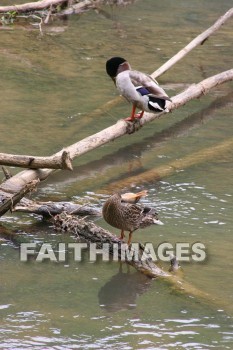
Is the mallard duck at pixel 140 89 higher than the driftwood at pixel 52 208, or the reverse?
the mallard duck at pixel 140 89

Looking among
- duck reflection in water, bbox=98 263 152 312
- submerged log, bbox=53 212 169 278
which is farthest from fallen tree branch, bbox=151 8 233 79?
duck reflection in water, bbox=98 263 152 312

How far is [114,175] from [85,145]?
1.24ft

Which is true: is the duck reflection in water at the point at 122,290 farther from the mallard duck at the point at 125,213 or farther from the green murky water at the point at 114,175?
the mallard duck at the point at 125,213

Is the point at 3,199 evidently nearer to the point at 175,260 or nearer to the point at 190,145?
the point at 175,260

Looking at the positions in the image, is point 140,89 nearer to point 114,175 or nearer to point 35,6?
point 114,175

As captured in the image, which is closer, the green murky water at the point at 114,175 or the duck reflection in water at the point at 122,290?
the green murky water at the point at 114,175

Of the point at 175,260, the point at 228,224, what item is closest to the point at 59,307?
the point at 175,260

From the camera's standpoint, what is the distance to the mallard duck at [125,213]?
17.9ft

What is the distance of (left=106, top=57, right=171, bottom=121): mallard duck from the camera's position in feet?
23.9

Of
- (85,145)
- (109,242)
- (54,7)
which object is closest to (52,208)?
(109,242)

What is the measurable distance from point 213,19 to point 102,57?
9.32 feet

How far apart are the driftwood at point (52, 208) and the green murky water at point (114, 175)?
0.31 feet

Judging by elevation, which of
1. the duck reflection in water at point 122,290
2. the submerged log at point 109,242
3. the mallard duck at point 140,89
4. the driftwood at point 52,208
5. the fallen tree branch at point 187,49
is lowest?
the duck reflection in water at point 122,290

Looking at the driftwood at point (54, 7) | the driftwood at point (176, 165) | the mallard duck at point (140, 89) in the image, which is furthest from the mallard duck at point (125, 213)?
the driftwood at point (54, 7)
